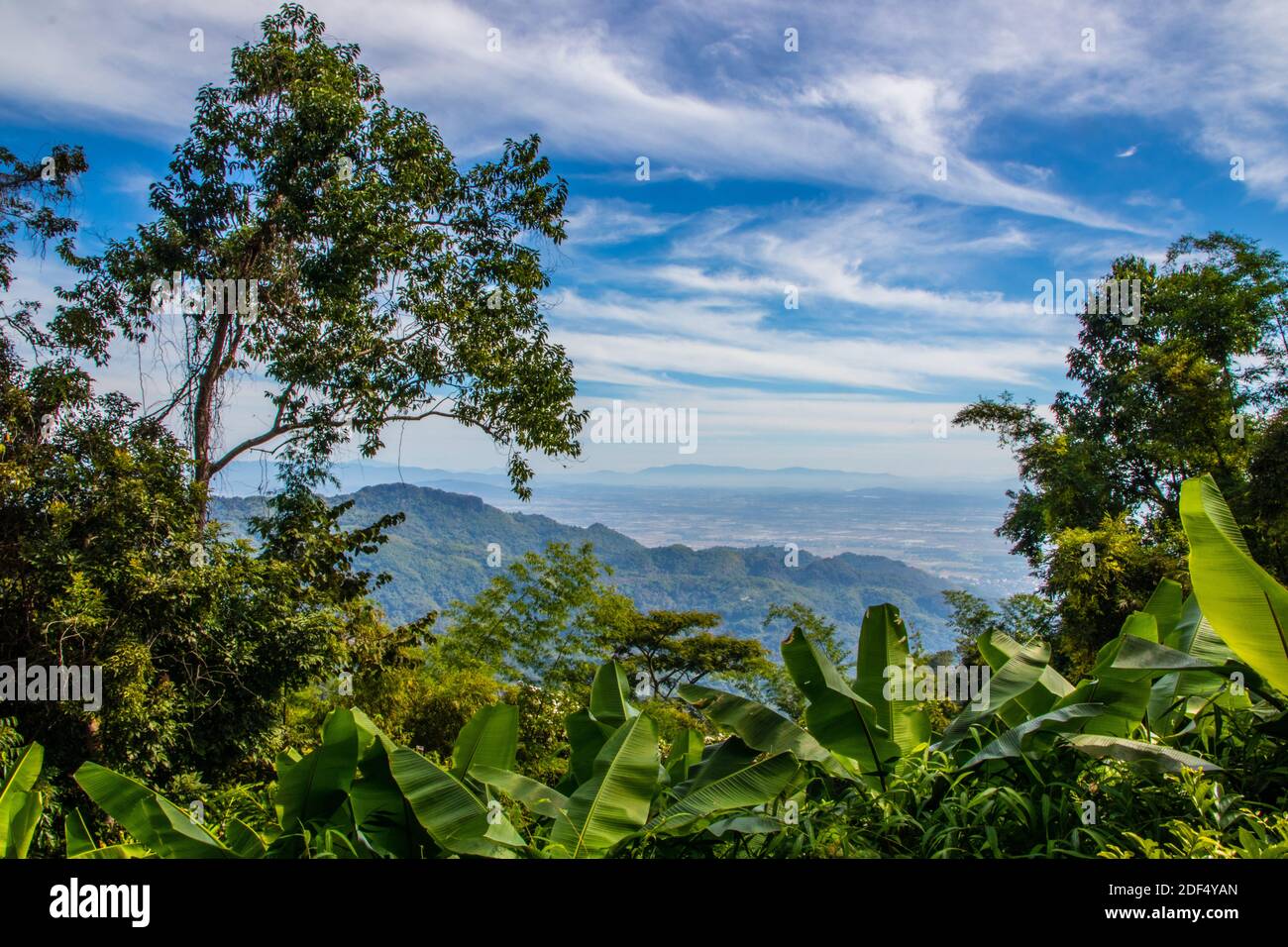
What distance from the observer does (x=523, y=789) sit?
130 cm

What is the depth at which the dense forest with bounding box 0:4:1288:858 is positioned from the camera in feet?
3.99

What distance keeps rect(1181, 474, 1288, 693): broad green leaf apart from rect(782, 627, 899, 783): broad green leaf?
0.63 m

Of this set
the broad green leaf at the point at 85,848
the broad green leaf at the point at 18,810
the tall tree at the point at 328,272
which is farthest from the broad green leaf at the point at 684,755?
the tall tree at the point at 328,272

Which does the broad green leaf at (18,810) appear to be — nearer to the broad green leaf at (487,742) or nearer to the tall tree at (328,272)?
the broad green leaf at (487,742)

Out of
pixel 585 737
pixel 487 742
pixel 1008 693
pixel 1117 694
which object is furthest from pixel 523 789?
pixel 1117 694

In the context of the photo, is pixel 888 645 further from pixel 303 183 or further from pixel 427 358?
pixel 303 183

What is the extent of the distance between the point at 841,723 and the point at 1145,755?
515 mm

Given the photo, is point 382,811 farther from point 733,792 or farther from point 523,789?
point 733,792

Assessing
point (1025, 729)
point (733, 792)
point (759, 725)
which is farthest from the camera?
point (759, 725)

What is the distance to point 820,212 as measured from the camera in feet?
42.3

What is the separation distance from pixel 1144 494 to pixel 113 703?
14966 mm

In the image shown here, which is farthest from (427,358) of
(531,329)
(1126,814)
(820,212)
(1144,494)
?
(1144,494)

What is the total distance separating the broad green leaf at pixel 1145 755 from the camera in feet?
3.75
